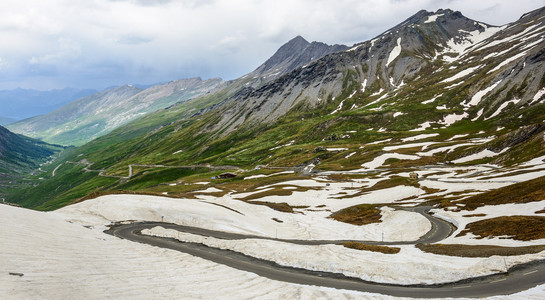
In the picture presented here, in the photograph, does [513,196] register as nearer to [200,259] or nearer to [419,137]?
[200,259]

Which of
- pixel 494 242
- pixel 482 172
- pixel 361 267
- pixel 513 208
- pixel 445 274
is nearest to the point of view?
pixel 445 274

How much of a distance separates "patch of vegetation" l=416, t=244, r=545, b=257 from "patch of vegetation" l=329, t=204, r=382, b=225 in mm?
28416

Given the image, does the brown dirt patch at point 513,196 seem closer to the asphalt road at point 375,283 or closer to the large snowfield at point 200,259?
the large snowfield at point 200,259

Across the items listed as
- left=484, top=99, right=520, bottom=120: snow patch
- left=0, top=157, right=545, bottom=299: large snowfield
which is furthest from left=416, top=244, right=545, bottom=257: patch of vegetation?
left=484, top=99, right=520, bottom=120: snow patch

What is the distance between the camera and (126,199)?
2559 inches

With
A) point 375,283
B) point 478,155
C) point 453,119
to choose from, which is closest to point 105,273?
point 375,283

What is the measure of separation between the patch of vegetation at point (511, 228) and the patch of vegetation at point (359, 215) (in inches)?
869

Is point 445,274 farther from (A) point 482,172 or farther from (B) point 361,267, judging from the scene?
(A) point 482,172

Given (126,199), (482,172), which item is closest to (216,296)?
(126,199)

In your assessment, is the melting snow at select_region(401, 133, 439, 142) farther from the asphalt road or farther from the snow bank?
the snow bank

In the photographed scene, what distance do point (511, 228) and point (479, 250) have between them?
1232 centimetres

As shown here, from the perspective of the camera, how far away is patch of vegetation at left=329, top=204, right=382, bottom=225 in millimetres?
69125

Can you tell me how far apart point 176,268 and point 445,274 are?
92.8 feet

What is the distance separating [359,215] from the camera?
73875 mm
